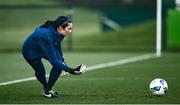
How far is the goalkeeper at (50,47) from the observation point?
41.0 feet

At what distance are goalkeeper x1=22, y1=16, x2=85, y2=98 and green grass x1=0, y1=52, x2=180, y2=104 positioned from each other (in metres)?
0.44

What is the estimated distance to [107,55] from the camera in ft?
83.5

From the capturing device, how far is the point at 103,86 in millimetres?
14805

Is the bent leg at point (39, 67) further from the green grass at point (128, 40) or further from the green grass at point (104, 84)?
the green grass at point (128, 40)

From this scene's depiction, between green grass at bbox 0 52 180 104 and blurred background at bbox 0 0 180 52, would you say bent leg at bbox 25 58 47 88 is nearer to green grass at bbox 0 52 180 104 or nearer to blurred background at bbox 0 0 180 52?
green grass at bbox 0 52 180 104

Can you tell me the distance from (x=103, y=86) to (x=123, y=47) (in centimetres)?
1462

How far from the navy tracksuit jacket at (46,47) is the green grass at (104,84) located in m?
0.65

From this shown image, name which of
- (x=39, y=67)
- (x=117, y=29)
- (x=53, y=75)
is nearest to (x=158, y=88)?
(x=53, y=75)

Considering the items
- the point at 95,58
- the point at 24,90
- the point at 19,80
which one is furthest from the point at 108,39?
Result: the point at 24,90

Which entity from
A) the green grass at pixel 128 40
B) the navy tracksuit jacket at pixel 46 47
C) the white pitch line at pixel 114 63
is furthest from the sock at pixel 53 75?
the green grass at pixel 128 40

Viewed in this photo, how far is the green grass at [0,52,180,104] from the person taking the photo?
1236 centimetres

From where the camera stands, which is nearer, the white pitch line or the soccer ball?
the soccer ball

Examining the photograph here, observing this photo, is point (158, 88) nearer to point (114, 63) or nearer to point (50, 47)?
point (50, 47)

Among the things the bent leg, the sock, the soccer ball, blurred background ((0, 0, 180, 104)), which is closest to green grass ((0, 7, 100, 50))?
blurred background ((0, 0, 180, 104))
